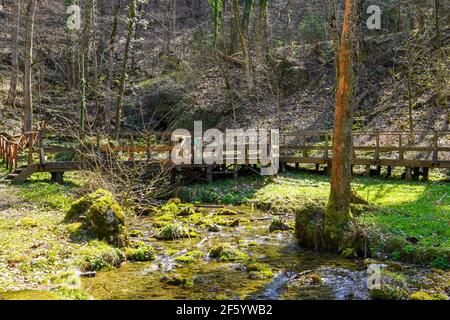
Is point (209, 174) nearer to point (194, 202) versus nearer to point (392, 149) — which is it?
point (194, 202)

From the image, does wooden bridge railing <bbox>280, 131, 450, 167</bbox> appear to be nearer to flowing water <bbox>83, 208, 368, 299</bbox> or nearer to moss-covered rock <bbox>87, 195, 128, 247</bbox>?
flowing water <bbox>83, 208, 368, 299</bbox>

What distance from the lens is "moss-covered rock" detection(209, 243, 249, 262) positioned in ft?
35.8

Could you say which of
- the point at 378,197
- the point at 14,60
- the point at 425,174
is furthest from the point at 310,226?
the point at 14,60

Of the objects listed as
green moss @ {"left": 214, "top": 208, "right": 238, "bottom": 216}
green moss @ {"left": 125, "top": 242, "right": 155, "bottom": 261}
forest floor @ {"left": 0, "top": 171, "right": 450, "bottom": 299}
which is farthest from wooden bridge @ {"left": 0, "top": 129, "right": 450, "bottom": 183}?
green moss @ {"left": 125, "top": 242, "right": 155, "bottom": 261}

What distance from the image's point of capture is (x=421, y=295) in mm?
7941

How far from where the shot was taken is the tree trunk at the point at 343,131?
36.5 feet

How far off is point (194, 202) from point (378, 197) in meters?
6.95

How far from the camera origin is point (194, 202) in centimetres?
1911

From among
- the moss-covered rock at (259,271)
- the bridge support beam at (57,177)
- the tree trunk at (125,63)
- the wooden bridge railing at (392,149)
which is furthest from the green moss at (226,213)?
the tree trunk at (125,63)

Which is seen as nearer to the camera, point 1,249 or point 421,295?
point 421,295
